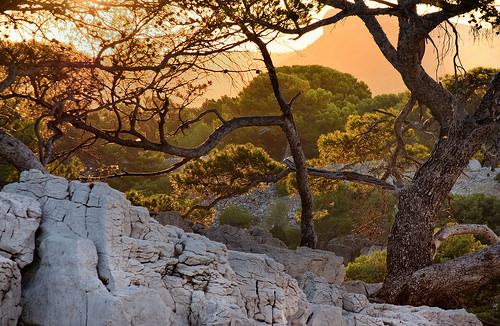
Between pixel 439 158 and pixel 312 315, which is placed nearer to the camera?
pixel 312 315

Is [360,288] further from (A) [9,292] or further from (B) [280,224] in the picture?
(B) [280,224]

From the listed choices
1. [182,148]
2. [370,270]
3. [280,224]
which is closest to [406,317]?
[182,148]

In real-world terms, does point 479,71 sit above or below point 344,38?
below

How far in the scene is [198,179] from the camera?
10180mm

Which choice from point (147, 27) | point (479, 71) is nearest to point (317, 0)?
point (147, 27)

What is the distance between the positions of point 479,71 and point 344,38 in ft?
399

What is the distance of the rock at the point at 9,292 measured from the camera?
10.4ft

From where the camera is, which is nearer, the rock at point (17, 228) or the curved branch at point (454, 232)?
the rock at point (17, 228)

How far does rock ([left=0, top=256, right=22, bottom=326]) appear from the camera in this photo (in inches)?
124

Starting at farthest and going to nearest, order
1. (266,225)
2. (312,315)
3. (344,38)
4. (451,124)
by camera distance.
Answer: (344,38), (266,225), (451,124), (312,315)

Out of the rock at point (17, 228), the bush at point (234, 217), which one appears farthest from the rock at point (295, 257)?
the bush at point (234, 217)

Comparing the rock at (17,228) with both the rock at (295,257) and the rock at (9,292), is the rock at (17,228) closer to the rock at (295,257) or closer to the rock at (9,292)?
the rock at (9,292)

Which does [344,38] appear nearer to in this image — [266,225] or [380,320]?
[266,225]

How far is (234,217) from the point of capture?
24.7 meters
